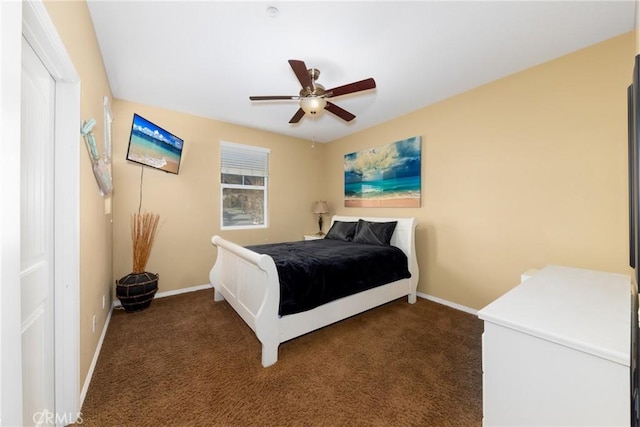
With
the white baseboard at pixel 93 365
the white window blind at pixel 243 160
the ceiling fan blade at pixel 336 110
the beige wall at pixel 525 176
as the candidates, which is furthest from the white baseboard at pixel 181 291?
the beige wall at pixel 525 176

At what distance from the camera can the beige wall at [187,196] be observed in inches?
119

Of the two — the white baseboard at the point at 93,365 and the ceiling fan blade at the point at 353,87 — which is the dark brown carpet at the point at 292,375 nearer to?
the white baseboard at the point at 93,365

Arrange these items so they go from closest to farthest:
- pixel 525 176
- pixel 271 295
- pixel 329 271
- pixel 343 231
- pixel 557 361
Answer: pixel 557 361 → pixel 271 295 → pixel 329 271 → pixel 525 176 → pixel 343 231

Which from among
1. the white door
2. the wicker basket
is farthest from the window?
the white door

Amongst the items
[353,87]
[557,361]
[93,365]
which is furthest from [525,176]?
[93,365]

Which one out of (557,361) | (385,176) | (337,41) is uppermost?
(337,41)

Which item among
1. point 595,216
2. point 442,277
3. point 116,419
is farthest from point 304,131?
point 116,419

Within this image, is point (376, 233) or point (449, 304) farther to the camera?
point (376, 233)

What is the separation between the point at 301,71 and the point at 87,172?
5.36 feet

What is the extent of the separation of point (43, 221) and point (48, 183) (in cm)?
20

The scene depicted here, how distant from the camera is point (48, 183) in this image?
4.19 ft

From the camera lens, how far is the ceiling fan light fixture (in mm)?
2102

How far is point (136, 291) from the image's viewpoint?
2674 mm

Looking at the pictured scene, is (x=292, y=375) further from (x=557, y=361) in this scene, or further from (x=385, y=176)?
(x=385, y=176)
